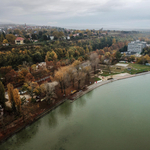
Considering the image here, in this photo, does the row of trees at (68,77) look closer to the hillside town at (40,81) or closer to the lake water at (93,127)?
the hillside town at (40,81)

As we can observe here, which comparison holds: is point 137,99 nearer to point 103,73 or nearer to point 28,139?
point 103,73

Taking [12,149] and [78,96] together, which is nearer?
[12,149]

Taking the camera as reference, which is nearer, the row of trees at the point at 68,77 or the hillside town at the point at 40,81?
the hillside town at the point at 40,81

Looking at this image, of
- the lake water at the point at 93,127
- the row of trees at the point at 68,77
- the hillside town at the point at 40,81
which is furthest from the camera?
the row of trees at the point at 68,77

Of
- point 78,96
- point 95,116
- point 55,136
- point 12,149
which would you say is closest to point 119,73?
point 78,96

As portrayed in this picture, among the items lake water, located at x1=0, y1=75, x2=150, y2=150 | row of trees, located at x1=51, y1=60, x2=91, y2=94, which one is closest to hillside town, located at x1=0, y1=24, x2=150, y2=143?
row of trees, located at x1=51, y1=60, x2=91, y2=94

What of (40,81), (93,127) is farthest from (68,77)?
(93,127)

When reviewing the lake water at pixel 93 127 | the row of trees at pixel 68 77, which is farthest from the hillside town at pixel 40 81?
the lake water at pixel 93 127

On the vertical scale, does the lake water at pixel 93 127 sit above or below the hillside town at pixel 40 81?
below
